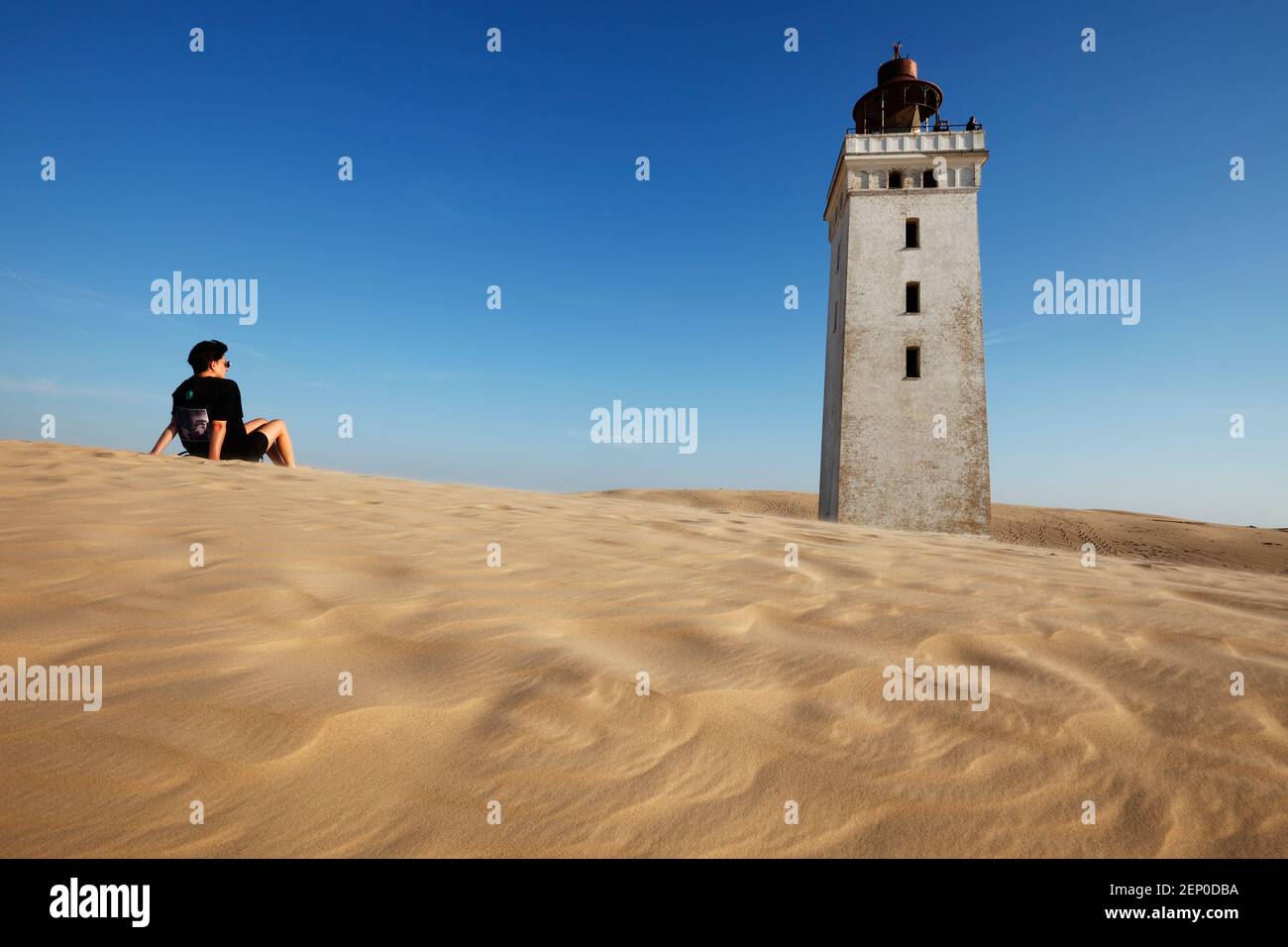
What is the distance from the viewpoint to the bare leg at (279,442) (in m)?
6.14

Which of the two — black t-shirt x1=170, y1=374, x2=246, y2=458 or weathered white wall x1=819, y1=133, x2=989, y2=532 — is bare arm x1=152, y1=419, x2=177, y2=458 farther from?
weathered white wall x1=819, y1=133, x2=989, y2=532

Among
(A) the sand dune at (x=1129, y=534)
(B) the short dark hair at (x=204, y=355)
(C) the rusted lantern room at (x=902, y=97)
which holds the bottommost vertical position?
(A) the sand dune at (x=1129, y=534)

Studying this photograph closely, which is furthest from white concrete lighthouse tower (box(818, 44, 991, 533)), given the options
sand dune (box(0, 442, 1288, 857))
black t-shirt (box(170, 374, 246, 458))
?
black t-shirt (box(170, 374, 246, 458))

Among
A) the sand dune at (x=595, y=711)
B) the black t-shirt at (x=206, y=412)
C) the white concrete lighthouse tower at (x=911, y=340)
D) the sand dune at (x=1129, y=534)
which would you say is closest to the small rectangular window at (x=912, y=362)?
the white concrete lighthouse tower at (x=911, y=340)

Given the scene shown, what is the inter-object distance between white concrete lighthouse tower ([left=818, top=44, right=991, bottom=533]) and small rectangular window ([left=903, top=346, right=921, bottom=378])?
2 centimetres

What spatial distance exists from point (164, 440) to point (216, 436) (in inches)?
16.6

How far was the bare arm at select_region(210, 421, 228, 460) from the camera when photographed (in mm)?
5516

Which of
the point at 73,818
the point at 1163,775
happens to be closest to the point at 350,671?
the point at 73,818

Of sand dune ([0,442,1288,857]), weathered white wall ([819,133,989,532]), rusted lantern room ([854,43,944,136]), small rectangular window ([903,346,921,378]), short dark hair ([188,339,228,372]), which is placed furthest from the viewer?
rusted lantern room ([854,43,944,136])

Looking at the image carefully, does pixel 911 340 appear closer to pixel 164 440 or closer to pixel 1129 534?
pixel 164 440

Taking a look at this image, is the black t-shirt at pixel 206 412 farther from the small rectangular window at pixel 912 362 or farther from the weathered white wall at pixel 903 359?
the small rectangular window at pixel 912 362

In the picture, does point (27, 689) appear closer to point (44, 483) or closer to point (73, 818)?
point (73, 818)

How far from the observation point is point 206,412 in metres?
5.50

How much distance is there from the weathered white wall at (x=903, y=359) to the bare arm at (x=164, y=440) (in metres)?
11.5
